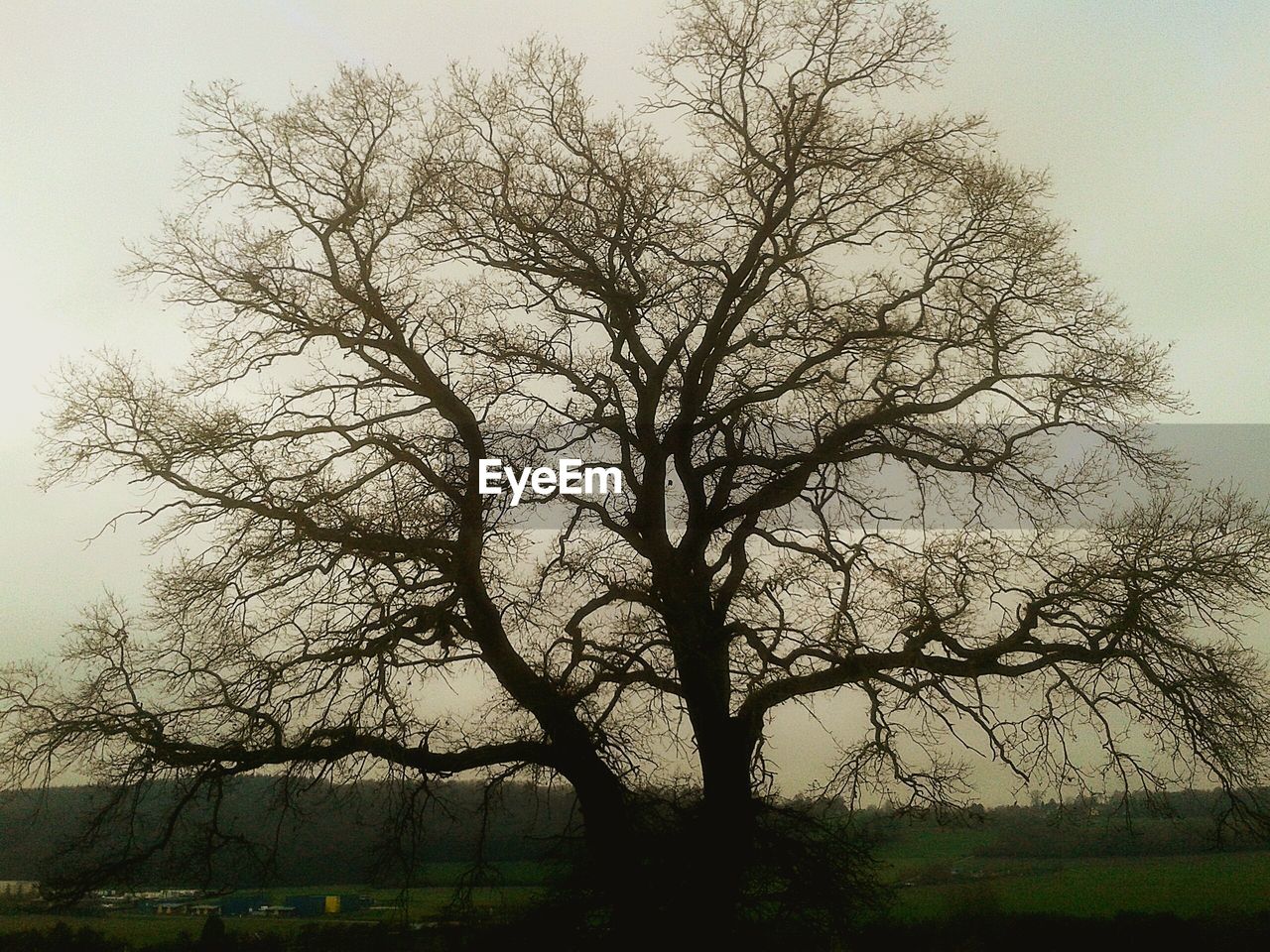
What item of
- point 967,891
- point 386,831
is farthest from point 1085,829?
point 386,831

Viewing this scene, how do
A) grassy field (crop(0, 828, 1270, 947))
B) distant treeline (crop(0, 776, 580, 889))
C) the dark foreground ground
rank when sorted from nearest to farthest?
distant treeline (crop(0, 776, 580, 889)), the dark foreground ground, grassy field (crop(0, 828, 1270, 947))

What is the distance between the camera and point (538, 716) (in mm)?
5637

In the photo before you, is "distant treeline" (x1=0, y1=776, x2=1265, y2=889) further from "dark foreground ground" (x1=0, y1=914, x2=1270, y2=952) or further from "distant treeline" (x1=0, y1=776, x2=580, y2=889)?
"dark foreground ground" (x1=0, y1=914, x2=1270, y2=952)

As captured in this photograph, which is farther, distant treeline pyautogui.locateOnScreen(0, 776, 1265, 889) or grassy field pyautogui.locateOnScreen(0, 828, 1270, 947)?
grassy field pyautogui.locateOnScreen(0, 828, 1270, 947)

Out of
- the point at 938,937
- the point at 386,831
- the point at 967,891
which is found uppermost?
the point at 386,831

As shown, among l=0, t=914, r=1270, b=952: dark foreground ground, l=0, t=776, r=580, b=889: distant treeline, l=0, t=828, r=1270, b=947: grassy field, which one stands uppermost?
l=0, t=776, r=580, b=889: distant treeline

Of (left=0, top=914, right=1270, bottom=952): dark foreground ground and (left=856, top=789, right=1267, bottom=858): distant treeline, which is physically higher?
(left=856, top=789, right=1267, bottom=858): distant treeline

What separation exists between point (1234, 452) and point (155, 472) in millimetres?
7367

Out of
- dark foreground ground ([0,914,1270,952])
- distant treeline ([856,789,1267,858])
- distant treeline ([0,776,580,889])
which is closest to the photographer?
distant treeline ([0,776,580,889])

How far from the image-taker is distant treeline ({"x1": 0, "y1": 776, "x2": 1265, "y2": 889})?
5.38 metres

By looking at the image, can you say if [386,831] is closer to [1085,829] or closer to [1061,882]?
[1061,882]

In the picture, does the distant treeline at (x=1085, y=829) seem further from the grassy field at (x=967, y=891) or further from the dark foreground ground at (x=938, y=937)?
the dark foreground ground at (x=938, y=937)

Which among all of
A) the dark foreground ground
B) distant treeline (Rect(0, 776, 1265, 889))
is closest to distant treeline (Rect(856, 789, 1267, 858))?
distant treeline (Rect(0, 776, 1265, 889))

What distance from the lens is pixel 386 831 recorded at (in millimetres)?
5590
